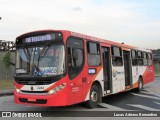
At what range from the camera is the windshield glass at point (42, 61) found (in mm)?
9289

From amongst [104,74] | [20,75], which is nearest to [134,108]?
[104,74]

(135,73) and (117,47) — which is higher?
(117,47)

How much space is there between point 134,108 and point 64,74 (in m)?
3.45

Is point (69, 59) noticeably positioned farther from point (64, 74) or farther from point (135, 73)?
point (135, 73)

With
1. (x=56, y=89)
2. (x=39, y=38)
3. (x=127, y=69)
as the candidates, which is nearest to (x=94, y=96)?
(x=56, y=89)

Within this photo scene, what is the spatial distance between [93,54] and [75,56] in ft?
5.20

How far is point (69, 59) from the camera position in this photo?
9.53 m

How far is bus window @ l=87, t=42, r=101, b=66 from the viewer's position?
1097 cm

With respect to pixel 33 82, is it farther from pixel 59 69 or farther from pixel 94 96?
pixel 94 96

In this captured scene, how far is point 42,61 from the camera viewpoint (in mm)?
9523

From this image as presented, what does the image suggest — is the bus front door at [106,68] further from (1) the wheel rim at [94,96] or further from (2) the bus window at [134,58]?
(2) the bus window at [134,58]

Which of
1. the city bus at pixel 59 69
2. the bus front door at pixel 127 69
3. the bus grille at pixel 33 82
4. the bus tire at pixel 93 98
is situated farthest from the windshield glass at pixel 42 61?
the bus front door at pixel 127 69

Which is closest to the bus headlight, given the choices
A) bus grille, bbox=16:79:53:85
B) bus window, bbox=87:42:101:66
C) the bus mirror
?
bus grille, bbox=16:79:53:85

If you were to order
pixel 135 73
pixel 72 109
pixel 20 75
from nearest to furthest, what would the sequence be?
pixel 20 75 → pixel 72 109 → pixel 135 73
